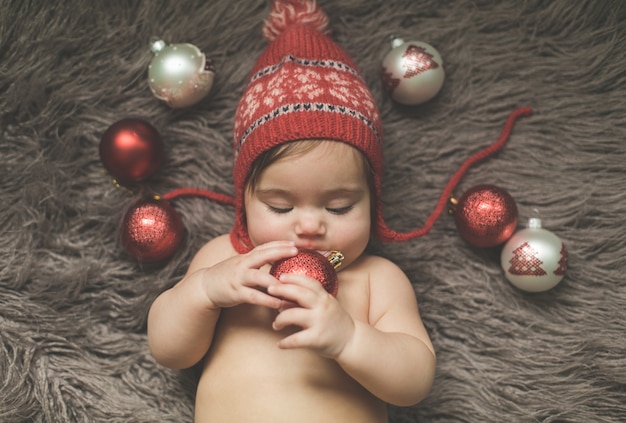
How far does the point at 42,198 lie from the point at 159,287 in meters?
0.32

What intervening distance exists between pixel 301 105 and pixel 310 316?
379mm

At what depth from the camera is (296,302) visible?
0.97m

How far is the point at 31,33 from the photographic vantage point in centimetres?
130

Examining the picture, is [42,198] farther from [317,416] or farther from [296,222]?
[317,416]

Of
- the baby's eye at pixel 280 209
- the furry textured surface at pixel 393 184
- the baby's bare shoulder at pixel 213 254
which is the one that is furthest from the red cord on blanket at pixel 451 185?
the baby's eye at pixel 280 209

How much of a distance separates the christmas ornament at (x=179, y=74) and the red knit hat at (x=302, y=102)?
15cm

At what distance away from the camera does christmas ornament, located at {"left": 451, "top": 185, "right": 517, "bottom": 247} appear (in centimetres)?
124

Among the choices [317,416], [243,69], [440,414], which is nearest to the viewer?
[317,416]

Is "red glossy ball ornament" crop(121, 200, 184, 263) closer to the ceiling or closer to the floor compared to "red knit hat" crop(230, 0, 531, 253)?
closer to the floor

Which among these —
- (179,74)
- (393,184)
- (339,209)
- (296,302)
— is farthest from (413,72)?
(296,302)

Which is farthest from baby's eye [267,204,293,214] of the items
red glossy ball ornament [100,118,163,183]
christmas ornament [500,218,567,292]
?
christmas ornament [500,218,567,292]

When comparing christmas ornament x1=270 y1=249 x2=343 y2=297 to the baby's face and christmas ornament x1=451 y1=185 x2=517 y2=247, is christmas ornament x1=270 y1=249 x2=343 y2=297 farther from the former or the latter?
christmas ornament x1=451 y1=185 x2=517 y2=247

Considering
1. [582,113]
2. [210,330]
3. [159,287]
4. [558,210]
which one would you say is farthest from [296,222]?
[582,113]

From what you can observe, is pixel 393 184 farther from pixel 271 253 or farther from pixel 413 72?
pixel 271 253
